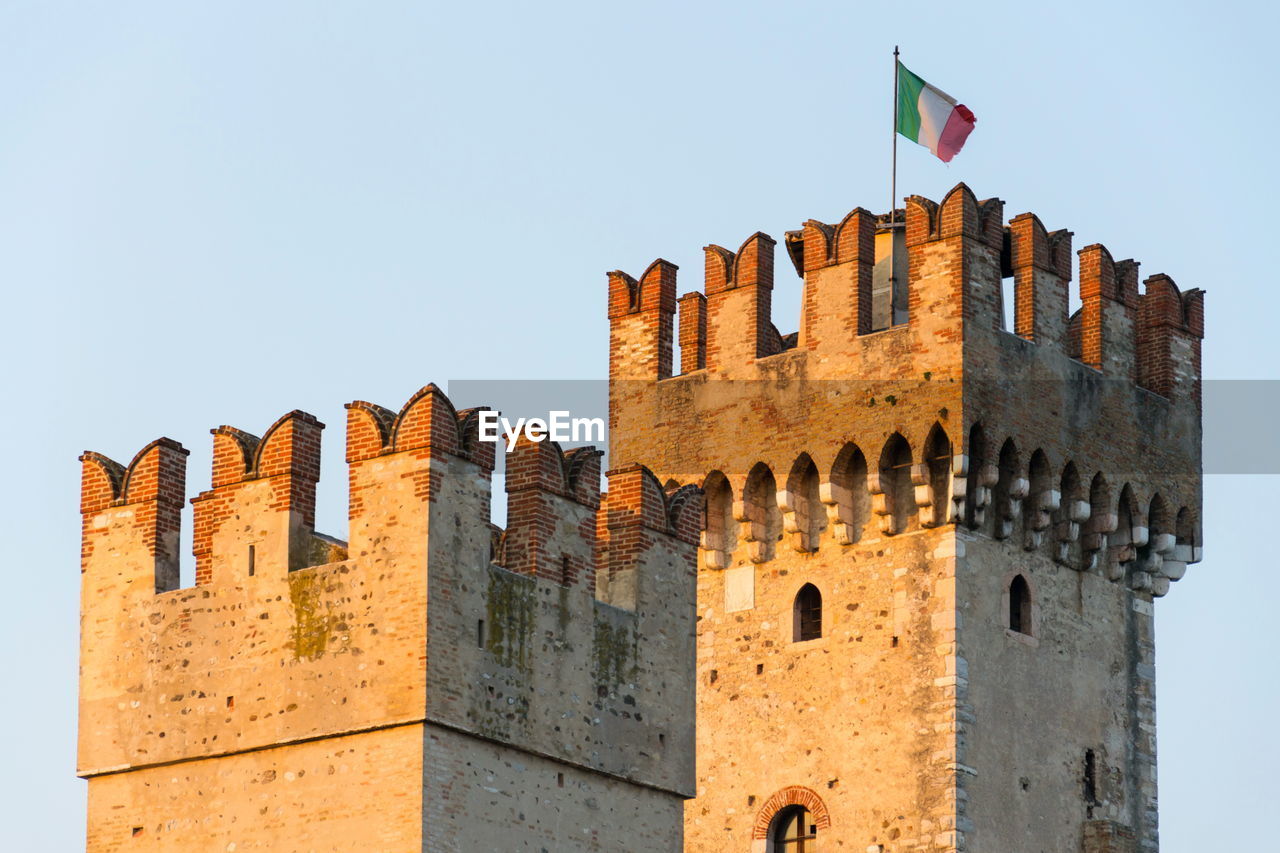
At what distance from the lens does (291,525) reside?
30781 mm

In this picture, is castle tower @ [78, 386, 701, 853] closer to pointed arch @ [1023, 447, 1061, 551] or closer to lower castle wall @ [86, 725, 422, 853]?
lower castle wall @ [86, 725, 422, 853]

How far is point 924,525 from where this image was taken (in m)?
40.0

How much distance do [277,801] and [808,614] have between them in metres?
12.3

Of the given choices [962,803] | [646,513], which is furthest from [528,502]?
[962,803]

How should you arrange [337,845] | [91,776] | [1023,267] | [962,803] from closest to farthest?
[337,845], [91,776], [962,803], [1023,267]

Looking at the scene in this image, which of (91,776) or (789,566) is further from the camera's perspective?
(789,566)

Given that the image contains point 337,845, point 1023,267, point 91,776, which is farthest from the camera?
point 1023,267

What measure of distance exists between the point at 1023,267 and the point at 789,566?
4816 millimetres

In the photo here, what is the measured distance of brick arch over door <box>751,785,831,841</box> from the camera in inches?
1576

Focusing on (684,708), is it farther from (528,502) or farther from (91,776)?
(91,776)

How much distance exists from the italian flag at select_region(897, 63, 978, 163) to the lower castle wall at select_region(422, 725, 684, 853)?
14177mm

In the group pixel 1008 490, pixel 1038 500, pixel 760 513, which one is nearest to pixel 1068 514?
pixel 1038 500

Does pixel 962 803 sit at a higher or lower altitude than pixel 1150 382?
lower

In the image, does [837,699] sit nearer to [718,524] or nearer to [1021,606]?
[1021,606]
